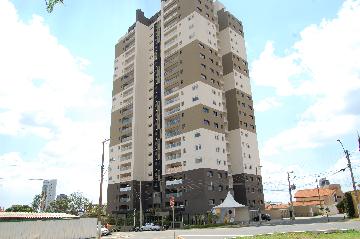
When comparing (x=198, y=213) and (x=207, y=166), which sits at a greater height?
(x=207, y=166)

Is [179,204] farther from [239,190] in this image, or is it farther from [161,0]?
[161,0]

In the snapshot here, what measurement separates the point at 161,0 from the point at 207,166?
181 ft

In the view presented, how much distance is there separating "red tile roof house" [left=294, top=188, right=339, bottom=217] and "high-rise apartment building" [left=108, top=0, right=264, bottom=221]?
3012cm

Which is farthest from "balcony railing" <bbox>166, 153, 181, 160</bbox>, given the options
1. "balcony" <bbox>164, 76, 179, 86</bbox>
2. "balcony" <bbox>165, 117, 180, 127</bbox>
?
"balcony" <bbox>164, 76, 179, 86</bbox>

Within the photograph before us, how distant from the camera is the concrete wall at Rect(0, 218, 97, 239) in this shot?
104 ft

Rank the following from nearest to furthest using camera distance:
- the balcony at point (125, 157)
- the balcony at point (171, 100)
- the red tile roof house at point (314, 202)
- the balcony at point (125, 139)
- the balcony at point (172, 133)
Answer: the balcony at point (172, 133) < the balcony at point (171, 100) < the balcony at point (125, 157) < the balcony at point (125, 139) < the red tile roof house at point (314, 202)

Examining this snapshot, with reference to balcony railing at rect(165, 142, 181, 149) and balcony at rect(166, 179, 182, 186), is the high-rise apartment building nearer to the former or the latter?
balcony at rect(166, 179, 182, 186)

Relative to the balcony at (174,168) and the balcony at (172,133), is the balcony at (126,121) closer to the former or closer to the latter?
the balcony at (172,133)

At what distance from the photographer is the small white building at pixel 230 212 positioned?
64688mm

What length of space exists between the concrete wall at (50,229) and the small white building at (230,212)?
3091 cm

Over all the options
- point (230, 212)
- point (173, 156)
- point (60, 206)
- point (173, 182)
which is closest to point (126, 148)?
point (173, 156)

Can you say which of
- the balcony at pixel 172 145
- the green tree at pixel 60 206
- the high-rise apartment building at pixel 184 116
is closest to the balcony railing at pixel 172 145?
the balcony at pixel 172 145

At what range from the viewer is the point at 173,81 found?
86062mm

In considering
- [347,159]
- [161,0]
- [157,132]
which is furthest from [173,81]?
[347,159]
